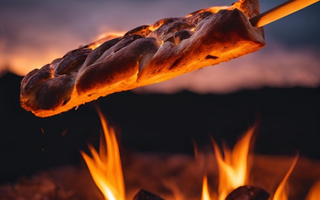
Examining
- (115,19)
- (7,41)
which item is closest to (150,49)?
(115,19)

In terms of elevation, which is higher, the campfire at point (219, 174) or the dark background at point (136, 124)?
the dark background at point (136, 124)

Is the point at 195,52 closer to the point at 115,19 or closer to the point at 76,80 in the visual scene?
the point at 76,80

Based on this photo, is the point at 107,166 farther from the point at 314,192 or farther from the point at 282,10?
the point at 282,10

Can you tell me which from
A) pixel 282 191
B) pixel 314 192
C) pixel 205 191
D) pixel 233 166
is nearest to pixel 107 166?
pixel 205 191

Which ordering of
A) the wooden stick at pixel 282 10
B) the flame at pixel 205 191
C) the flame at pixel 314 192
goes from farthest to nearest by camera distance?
1. the flame at pixel 205 191
2. the flame at pixel 314 192
3. the wooden stick at pixel 282 10

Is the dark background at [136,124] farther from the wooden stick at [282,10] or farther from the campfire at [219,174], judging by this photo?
the wooden stick at [282,10]

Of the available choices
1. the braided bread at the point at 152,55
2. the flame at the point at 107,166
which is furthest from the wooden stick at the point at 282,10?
the flame at the point at 107,166
